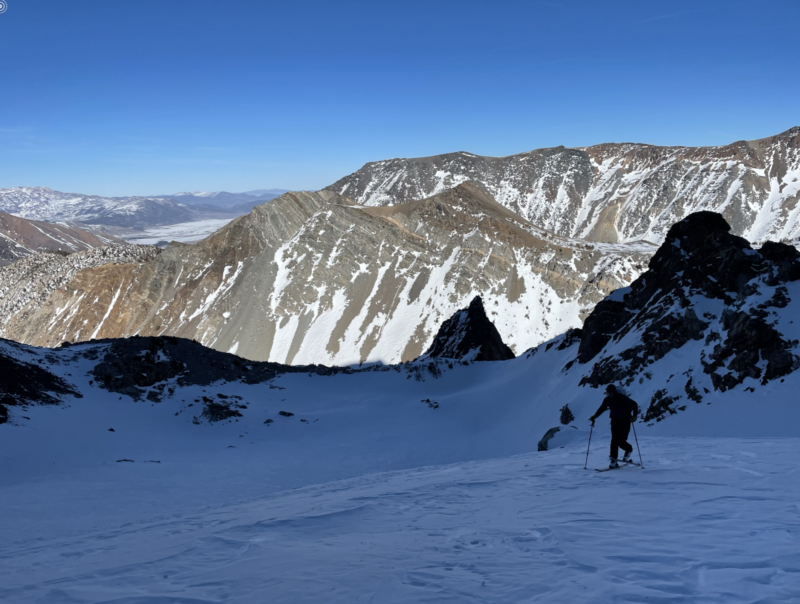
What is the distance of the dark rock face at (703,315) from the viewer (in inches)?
794

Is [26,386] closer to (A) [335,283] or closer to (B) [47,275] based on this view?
(A) [335,283]

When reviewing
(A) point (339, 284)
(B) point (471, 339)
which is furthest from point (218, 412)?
(A) point (339, 284)

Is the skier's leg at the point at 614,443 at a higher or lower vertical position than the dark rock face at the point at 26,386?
higher

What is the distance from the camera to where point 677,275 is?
28.8 meters

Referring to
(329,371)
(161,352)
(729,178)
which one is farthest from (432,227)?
(729,178)

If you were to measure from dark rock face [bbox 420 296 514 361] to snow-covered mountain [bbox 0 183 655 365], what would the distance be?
32293mm

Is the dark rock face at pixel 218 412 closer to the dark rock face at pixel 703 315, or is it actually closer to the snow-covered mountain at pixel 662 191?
the dark rock face at pixel 703 315

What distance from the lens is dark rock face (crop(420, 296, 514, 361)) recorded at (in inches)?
1837

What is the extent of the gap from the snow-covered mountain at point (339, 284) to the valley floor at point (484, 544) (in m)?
73.5

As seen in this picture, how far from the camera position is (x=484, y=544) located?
7328mm

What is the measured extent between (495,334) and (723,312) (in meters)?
29.2

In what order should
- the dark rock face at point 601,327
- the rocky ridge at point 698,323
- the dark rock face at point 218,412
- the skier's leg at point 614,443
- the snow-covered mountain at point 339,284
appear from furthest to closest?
the snow-covered mountain at point 339,284 < the dark rock face at point 601,327 < the dark rock face at point 218,412 < the rocky ridge at point 698,323 < the skier's leg at point 614,443

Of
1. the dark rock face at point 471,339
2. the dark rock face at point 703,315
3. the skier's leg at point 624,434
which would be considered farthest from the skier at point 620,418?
the dark rock face at point 471,339

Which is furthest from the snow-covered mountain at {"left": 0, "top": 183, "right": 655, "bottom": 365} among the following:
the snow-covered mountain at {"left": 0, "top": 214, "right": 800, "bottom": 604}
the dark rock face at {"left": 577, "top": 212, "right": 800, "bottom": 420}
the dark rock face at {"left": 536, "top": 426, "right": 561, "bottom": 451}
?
the dark rock face at {"left": 536, "top": 426, "right": 561, "bottom": 451}
